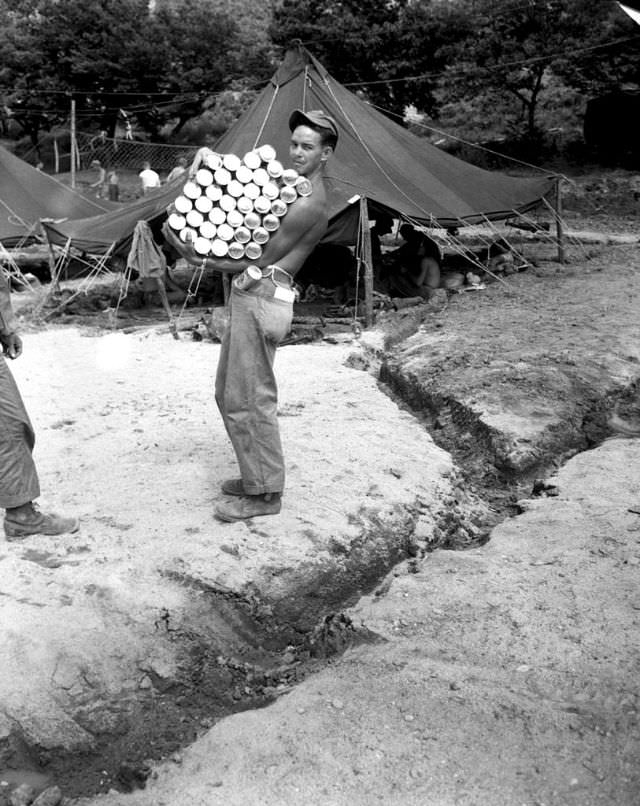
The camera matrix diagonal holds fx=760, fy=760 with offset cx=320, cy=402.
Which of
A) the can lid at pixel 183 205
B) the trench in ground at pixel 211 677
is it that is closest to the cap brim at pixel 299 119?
the can lid at pixel 183 205

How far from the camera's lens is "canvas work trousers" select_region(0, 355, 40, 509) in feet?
10.7

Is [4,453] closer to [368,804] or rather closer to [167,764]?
[167,764]

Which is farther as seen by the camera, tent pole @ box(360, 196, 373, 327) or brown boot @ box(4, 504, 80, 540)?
tent pole @ box(360, 196, 373, 327)

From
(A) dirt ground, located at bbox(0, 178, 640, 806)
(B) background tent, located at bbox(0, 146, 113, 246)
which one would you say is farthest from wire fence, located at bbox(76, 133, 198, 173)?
(A) dirt ground, located at bbox(0, 178, 640, 806)

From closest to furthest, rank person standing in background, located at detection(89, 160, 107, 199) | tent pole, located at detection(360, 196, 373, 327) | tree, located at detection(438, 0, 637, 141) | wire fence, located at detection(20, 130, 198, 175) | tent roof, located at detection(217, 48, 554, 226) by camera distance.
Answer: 1. tent pole, located at detection(360, 196, 373, 327)
2. tent roof, located at detection(217, 48, 554, 226)
3. person standing in background, located at detection(89, 160, 107, 199)
4. tree, located at detection(438, 0, 637, 141)
5. wire fence, located at detection(20, 130, 198, 175)

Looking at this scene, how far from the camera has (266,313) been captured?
3.43 m

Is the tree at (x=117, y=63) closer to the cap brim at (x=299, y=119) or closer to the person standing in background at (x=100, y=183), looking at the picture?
the person standing in background at (x=100, y=183)

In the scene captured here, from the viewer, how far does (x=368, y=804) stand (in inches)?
85.3

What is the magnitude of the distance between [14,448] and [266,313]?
1.25 metres

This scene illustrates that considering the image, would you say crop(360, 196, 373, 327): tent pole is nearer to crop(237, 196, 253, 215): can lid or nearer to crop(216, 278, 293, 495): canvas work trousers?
crop(216, 278, 293, 495): canvas work trousers

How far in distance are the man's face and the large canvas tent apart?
18.4 ft

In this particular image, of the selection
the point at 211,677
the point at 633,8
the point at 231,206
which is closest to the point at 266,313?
the point at 231,206

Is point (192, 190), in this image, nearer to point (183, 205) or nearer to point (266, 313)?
point (183, 205)

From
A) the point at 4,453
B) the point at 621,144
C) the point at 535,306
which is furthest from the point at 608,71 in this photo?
the point at 4,453
